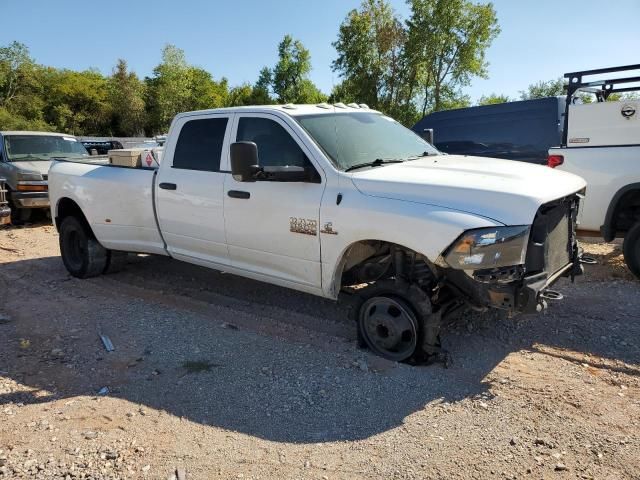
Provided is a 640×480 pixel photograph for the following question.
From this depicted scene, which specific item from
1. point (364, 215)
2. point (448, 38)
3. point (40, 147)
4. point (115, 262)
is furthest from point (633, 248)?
point (448, 38)

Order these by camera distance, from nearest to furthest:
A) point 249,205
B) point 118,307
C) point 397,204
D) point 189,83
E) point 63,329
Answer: point 397,204
point 249,205
point 63,329
point 118,307
point 189,83

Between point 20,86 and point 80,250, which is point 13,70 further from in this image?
point 80,250

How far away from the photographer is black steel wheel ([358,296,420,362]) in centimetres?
392

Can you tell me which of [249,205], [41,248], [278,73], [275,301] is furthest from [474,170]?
[278,73]

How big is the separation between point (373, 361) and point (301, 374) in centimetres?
59

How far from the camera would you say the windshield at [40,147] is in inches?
452

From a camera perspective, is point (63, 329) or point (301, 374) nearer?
point (301, 374)

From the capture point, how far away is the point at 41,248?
8.84m

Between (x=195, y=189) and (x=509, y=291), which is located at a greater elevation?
(x=195, y=189)

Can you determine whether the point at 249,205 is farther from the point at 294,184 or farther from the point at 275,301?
the point at 275,301

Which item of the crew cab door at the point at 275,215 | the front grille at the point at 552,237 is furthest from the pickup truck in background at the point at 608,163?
the crew cab door at the point at 275,215

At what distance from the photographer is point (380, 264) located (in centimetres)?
442

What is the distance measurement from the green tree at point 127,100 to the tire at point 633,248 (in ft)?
151

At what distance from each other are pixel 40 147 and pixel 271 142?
376 inches
